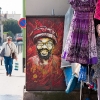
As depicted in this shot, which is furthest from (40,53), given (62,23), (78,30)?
(78,30)

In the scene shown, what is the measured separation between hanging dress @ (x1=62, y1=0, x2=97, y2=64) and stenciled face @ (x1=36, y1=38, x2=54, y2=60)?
2465 millimetres

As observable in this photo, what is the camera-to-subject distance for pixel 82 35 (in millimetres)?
4566

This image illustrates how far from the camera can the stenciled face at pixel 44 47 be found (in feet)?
23.1

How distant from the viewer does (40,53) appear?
7098 mm

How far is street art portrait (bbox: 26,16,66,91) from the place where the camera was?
6.99m

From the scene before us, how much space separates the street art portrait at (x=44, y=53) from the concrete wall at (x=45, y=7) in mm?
375

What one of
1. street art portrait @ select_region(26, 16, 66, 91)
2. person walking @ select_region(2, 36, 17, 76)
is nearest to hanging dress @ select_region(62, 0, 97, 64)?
street art portrait @ select_region(26, 16, 66, 91)

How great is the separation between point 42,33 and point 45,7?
0.62 meters

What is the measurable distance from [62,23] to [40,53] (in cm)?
66

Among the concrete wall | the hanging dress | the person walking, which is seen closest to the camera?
the hanging dress

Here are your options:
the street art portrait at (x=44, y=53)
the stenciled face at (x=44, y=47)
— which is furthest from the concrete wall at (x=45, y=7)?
the stenciled face at (x=44, y=47)

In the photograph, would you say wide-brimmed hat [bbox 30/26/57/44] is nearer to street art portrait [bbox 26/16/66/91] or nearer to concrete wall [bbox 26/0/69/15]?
street art portrait [bbox 26/16/66/91]

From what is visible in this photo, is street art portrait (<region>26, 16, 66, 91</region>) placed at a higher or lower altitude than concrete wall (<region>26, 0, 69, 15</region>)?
lower

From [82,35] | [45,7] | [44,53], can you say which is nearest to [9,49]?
[45,7]
